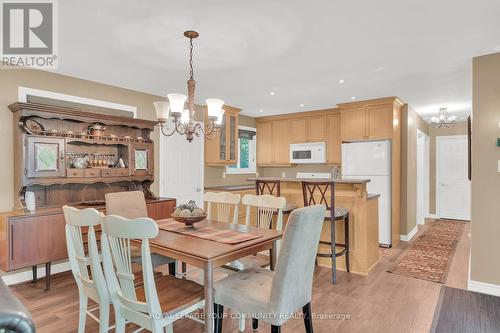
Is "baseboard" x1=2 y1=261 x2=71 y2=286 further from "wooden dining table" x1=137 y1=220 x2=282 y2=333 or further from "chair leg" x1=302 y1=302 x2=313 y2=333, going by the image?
"chair leg" x1=302 y1=302 x2=313 y2=333

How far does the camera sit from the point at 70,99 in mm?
3643

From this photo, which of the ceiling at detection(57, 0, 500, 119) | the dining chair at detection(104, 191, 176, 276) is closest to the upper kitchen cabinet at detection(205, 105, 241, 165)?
the ceiling at detection(57, 0, 500, 119)

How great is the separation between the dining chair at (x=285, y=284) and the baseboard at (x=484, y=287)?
2206mm

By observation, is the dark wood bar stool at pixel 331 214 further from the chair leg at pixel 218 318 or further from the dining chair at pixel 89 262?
the dining chair at pixel 89 262

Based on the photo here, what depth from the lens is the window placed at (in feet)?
20.6

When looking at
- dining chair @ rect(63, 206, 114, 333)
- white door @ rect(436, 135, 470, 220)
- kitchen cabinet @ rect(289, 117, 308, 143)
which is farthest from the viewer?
white door @ rect(436, 135, 470, 220)

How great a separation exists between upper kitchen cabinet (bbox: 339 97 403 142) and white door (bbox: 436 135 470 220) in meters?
3.02

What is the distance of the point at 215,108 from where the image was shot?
247cm

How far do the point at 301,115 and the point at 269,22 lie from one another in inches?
151

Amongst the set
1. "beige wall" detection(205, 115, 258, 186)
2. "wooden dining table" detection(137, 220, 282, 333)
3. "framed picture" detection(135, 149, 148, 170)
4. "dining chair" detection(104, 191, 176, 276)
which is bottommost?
"wooden dining table" detection(137, 220, 282, 333)

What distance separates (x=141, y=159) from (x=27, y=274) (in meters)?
1.82

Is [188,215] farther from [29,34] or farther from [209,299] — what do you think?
[29,34]

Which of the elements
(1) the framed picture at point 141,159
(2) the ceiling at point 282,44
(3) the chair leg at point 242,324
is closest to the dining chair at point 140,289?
(3) the chair leg at point 242,324

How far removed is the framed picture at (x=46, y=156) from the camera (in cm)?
317
